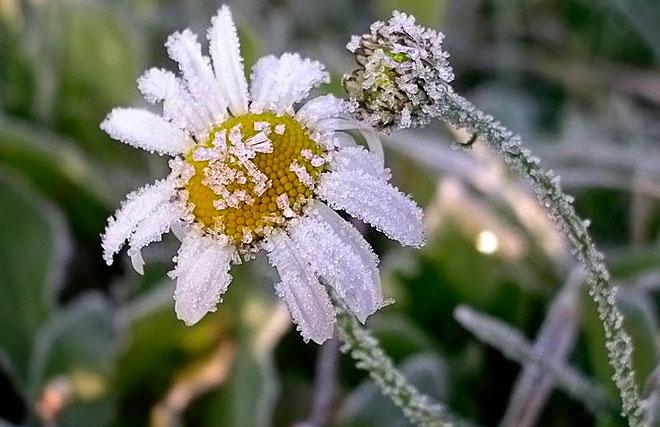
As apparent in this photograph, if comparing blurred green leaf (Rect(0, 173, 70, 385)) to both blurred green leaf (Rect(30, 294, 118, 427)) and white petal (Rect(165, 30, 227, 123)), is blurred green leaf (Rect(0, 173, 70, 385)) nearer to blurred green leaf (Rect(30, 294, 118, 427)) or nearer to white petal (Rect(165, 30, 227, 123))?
blurred green leaf (Rect(30, 294, 118, 427))

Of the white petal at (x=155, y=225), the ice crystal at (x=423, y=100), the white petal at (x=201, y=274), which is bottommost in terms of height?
the white petal at (x=201, y=274)

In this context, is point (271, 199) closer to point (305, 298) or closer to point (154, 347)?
point (305, 298)

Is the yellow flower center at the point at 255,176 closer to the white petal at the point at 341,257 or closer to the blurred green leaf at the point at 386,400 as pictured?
the white petal at the point at 341,257

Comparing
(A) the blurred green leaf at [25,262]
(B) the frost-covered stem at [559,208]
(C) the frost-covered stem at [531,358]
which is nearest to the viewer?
(B) the frost-covered stem at [559,208]

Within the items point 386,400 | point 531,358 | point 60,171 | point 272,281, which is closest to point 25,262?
point 60,171

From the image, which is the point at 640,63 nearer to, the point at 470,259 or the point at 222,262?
the point at 470,259

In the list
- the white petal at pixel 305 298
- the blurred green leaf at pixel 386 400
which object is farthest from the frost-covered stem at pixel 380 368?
the blurred green leaf at pixel 386 400

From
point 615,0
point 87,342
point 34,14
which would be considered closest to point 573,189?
point 615,0
